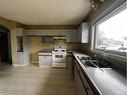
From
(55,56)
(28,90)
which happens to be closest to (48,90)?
(28,90)

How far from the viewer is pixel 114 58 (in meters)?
1.82

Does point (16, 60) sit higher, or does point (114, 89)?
point (114, 89)

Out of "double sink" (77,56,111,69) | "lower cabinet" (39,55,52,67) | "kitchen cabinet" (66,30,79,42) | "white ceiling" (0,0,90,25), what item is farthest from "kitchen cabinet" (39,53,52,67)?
"double sink" (77,56,111,69)

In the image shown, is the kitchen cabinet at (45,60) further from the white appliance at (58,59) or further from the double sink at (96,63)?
the double sink at (96,63)

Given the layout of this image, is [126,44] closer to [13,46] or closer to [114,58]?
[114,58]

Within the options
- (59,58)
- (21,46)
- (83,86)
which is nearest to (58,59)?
(59,58)

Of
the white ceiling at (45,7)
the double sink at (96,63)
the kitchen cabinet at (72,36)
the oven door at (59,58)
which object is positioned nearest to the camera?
the double sink at (96,63)

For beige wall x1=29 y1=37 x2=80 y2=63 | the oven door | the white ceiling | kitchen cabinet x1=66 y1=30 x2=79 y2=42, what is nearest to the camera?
the white ceiling

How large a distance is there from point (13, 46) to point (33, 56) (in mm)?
1253

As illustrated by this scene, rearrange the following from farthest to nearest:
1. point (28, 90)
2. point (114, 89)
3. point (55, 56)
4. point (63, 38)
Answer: point (63, 38) < point (55, 56) < point (28, 90) < point (114, 89)

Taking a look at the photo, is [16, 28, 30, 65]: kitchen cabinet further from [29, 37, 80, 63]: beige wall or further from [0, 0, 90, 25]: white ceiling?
[0, 0, 90, 25]: white ceiling

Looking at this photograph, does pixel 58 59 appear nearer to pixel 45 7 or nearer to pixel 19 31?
pixel 19 31

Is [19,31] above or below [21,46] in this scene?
above

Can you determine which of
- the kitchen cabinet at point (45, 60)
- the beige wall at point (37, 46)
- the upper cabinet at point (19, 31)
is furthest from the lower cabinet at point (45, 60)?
the upper cabinet at point (19, 31)
